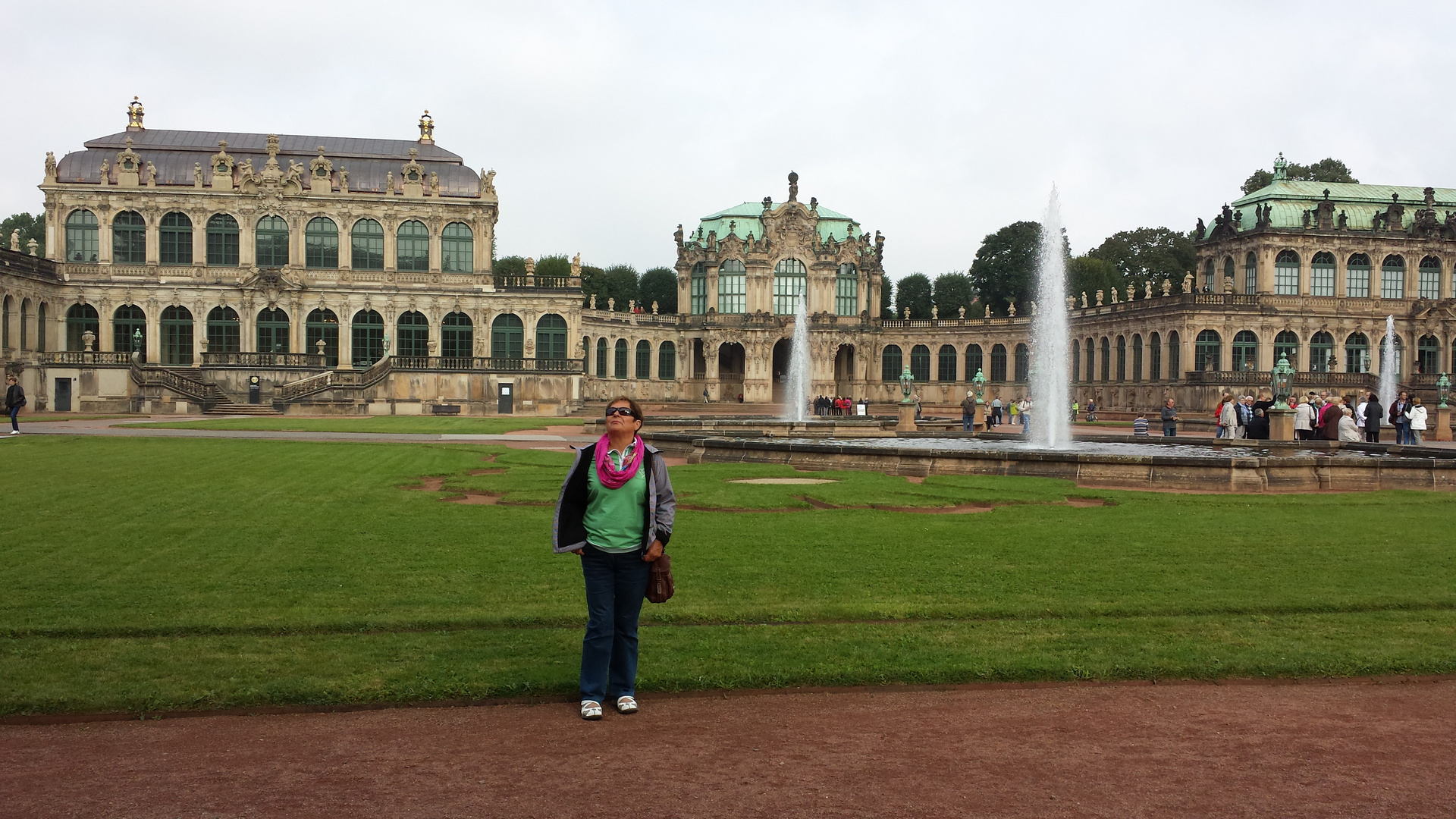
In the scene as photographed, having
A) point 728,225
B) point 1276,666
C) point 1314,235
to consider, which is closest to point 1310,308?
point 1314,235

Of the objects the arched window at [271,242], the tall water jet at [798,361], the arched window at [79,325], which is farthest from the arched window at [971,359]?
the arched window at [79,325]

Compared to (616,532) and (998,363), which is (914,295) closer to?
(998,363)

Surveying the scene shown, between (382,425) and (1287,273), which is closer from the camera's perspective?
(382,425)

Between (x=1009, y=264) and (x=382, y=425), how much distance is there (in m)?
80.8

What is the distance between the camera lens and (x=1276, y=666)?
9.98m

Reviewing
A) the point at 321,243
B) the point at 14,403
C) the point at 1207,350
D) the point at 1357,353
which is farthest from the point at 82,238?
the point at 1357,353

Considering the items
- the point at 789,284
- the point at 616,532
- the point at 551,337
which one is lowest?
the point at 616,532

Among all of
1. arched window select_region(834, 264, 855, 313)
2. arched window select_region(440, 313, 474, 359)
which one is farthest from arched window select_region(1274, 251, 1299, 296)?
arched window select_region(440, 313, 474, 359)

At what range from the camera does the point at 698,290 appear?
103m

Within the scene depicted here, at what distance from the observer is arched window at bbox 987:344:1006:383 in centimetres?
9825

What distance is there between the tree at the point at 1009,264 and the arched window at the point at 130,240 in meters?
75.9

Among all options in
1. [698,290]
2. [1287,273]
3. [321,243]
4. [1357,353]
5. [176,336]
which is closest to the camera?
[176,336]

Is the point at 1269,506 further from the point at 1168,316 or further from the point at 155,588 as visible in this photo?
the point at 1168,316

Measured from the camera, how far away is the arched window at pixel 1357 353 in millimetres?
84000
